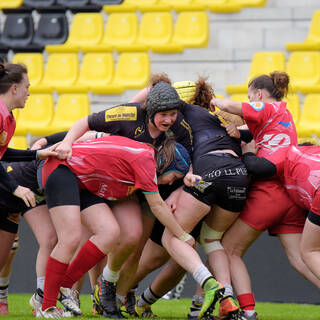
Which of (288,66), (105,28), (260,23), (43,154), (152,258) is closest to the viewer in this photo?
(43,154)

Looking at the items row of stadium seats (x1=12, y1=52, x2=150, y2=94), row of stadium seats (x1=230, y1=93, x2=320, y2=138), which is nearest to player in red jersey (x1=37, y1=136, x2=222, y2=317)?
row of stadium seats (x1=230, y1=93, x2=320, y2=138)

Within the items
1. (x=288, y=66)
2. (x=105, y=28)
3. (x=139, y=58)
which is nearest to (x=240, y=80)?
(x=288, y=66)

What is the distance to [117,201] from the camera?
187 inches

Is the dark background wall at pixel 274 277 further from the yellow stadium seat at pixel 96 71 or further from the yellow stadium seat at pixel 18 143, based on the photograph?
the yellow stadium seat at pixel 96 71

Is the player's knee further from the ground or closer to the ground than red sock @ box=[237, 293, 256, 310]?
further from the ground

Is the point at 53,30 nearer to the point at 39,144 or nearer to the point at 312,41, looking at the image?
the point at 312,41

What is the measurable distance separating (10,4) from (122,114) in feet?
22.6

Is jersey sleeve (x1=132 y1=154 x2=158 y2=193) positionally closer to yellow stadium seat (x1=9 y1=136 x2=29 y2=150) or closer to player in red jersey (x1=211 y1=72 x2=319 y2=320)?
player in red jersey (x1=211 y1=72 x2=319 y2=320)

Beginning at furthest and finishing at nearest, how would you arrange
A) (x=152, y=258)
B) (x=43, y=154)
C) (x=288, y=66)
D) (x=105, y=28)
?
(x=105, y=28)
(x=288, y=66)
(x=152, y=258)
(x=43, y=154)

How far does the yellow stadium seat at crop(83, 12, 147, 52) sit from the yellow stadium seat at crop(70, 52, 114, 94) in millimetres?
159

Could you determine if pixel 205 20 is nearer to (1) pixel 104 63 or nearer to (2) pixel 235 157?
(1) pixel 104 63

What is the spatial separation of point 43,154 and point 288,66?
16.7 ft

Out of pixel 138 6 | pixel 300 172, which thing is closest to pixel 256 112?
pixel 300 172

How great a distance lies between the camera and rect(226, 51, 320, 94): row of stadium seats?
866 cm
